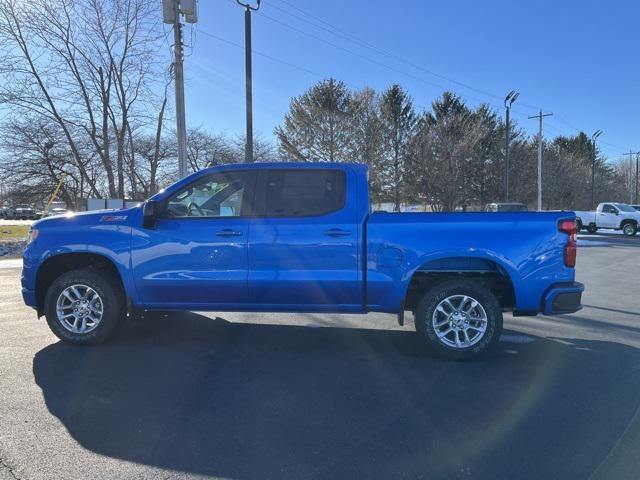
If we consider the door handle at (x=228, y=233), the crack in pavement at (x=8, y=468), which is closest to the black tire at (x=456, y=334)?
the door handle at (x=228, y=233)

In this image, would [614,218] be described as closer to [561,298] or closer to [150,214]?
[561,298]

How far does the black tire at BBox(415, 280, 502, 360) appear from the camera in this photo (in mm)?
4836

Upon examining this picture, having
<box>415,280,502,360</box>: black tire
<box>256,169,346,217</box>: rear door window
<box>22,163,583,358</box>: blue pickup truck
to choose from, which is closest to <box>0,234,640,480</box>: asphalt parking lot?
<box>415,280,502,360</box>: black tire

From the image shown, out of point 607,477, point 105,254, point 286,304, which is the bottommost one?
point 607,477

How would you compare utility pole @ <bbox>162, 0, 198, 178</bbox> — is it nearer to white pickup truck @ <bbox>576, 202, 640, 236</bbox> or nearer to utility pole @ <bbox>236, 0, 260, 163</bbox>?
utility pole @ <bbox>236, 0, 260, 163</bbox>

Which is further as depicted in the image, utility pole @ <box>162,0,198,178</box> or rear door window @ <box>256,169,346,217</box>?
utility pole @ <box>162,0,198,178</box>

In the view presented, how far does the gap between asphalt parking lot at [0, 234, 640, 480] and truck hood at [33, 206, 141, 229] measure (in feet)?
4.51

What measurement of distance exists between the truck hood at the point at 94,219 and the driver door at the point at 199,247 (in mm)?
244

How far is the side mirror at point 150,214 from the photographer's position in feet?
16.4

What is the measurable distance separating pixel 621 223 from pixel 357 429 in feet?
101

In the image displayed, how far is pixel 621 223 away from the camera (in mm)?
28422

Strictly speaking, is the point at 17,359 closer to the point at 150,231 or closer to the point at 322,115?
the point at 150,231

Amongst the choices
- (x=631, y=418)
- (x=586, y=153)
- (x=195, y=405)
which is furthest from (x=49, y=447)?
(x=586, y=153)

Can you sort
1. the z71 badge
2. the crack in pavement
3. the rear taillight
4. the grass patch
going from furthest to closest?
1. the grass patch
2. the z71 badge
3. the rear taillight
4. the crack in pavement
